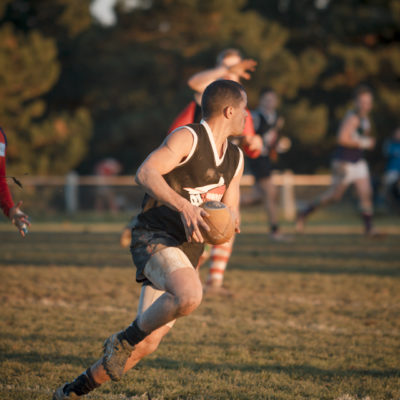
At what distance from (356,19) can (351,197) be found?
39.4ft

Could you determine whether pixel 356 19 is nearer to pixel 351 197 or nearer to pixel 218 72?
pixel 351 197

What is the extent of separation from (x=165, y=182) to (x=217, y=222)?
35cm

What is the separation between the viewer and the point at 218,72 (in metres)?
5.73

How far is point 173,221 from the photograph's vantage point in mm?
3371

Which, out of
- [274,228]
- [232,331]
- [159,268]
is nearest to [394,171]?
[274,228]

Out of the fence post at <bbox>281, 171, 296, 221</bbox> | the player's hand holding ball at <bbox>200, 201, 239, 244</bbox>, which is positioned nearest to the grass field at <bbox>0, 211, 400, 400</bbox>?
the player's hand holding ball at <bbox>200, 201, 239, 244</bbox>

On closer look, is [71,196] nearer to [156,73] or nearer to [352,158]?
[156,73]

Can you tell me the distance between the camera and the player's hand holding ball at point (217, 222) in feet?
10.4

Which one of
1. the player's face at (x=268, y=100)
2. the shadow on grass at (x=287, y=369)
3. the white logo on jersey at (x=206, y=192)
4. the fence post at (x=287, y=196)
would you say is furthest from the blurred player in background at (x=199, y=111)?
the fence post at (x=287, y=196)

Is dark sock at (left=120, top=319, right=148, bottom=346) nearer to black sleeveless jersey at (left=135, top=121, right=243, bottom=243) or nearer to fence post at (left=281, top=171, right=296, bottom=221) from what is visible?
black sleeveless jersey at (left=135, top=121, right=243, bottom=243)

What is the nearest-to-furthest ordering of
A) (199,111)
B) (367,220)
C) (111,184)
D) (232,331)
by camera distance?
(232,331), (199,111), (367,220), (111,184)

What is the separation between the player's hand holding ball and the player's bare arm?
0.05m

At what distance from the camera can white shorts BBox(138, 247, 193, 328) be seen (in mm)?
3092

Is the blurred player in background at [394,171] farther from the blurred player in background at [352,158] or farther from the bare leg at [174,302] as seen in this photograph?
the bare leg at [174,302]
